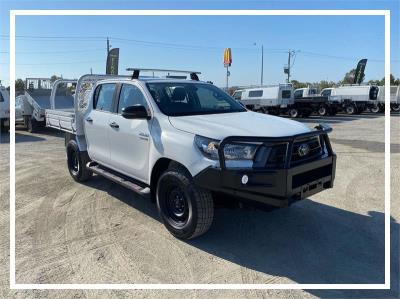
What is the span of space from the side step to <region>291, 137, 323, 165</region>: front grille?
73.0 inches

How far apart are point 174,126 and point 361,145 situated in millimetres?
8819

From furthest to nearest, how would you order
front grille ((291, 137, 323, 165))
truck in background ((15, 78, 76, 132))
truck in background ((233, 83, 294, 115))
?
truck in background ((233, 83, 294, 115)) → truck in background ((15, 78, 76, 132)) → front grille ((291, 137, 323, 165))

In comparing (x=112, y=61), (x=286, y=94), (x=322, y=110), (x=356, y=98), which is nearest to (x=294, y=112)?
(x=286, y=94)

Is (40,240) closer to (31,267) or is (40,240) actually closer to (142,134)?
(31,267)

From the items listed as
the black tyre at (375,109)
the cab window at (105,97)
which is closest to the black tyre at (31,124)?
the cab window at (105,97)

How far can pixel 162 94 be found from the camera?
16.2ft

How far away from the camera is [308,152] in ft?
13.6

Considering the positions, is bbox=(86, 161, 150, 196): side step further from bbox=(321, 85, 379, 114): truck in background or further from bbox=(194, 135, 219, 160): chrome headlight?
bbox=(321, 85, 379, 114): truck in background

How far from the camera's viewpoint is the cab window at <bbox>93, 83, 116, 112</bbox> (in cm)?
570

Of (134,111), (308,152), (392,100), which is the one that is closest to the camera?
(308,152)

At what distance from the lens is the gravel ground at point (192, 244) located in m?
3.58

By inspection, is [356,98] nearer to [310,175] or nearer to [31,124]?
[31,124]

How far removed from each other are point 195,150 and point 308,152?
4.07ft

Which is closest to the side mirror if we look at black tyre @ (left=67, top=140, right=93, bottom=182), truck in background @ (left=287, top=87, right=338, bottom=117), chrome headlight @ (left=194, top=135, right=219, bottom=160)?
chrome headlight @ (left=194, top=135, right=219, bottom=160)
